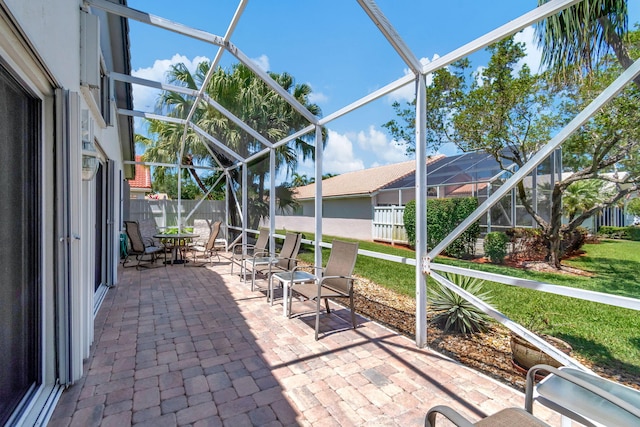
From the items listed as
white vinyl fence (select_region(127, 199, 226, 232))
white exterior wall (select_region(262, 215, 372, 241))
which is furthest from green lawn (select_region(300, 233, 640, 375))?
white vinyl fence (select_region(127, 199, 226, 232))

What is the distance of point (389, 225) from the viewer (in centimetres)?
1027

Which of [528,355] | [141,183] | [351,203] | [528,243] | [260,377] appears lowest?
[260,377]

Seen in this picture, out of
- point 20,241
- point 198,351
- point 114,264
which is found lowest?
point 198,351

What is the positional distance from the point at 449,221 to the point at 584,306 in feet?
13.5

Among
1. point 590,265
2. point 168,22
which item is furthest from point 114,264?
point 590,265

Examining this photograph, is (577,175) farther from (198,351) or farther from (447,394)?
(198,351)

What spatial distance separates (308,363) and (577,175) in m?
6.05

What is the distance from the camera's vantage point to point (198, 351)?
304cm

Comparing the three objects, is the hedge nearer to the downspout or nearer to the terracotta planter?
the terracotta planter

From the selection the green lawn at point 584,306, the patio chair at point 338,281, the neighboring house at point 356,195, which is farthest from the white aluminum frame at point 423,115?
the neighboring house at point 356,195

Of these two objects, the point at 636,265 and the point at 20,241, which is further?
the point at 636,265

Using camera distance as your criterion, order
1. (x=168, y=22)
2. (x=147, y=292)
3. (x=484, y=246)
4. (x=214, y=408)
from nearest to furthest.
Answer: (x=214, y=408), (x=168, y=22), (x=147, y=292), (x=484, y=246)

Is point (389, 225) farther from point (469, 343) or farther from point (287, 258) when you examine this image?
point (469, 343)

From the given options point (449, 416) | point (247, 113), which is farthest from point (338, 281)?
point (247, 113)
